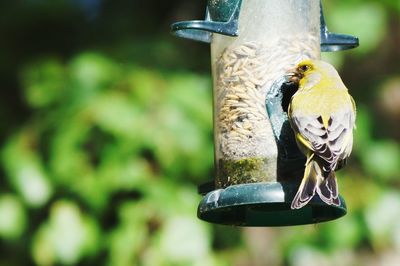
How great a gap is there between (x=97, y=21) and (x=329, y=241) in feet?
7.81

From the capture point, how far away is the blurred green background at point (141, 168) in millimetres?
6246

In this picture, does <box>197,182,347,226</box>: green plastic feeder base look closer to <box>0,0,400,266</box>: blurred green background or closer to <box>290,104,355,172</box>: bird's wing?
<box>290,104,355,172</box>: bird's wing

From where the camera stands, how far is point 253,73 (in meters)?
4.93

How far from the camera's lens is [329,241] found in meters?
6.44

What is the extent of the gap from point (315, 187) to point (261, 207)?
17.7 inches

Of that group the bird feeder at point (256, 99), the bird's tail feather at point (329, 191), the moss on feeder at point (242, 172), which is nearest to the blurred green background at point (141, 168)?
the bird feeder at point (256, 99)

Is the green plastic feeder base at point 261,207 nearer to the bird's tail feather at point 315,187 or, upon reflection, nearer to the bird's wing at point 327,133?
the bird's tail feather at point 315,187

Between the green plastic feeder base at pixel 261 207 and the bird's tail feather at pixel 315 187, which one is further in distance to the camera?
the green plastic feeder base at pixel 261 207

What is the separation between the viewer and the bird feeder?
4.79 m

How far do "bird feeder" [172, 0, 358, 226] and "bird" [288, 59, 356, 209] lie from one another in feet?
0.33

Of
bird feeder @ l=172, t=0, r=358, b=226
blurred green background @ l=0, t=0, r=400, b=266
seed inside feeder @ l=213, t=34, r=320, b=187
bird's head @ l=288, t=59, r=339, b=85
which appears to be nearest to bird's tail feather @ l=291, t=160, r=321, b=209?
bird feeder @ l=172, t=0, r=358, b=226

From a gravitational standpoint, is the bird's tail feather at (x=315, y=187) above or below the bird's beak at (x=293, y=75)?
below

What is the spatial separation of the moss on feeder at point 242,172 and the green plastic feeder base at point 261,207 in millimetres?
108

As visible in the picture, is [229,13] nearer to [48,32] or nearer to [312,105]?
[312,105]
